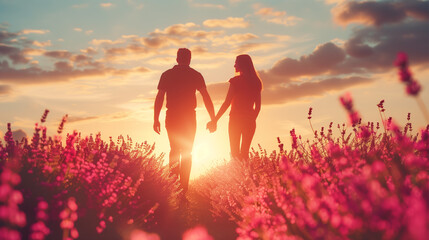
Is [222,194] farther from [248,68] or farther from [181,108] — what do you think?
[248,68]

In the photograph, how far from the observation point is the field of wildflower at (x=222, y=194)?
2.06 meters

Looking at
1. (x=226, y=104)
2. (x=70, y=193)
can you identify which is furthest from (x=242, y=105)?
(x=70, y=193)

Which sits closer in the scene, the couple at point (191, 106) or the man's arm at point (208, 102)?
the couple at point (191, 106)

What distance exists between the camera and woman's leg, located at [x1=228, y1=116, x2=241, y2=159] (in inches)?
314

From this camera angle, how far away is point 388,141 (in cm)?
750

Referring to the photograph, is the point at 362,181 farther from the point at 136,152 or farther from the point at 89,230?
the point at 136,152

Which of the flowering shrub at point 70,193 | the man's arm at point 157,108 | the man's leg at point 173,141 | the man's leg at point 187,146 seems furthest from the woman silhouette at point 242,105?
the flowering shrub at point 70,193

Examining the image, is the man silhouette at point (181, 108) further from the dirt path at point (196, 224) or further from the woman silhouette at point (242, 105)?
the dirt path at point (196, 224)

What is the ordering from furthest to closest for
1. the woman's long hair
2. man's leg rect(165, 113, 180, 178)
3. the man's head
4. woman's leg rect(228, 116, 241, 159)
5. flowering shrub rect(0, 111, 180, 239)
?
the woman's long hair, woman's leg rect(228, 116, 241, 159), the man's head, man's leg rect(165, 113, 180, 178), flowering shrub rect(0, 111, 180, 239)

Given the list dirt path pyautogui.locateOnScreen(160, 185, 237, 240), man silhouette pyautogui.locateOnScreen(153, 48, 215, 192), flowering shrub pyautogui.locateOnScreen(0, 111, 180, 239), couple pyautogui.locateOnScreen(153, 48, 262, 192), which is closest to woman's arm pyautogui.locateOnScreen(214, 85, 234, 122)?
couple pyautogui.locateOnScreen(153, 48, 262, 192)

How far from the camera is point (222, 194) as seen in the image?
714cm

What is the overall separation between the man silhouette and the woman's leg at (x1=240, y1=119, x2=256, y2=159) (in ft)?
3.06

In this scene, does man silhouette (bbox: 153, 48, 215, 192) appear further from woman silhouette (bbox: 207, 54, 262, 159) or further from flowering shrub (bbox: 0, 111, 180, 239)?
flowering shrub (bbox: 0, 111, 180, 239)

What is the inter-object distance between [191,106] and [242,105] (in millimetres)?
964
